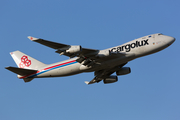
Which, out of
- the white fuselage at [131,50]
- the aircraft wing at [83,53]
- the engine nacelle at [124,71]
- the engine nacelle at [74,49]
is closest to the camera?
the aircraft wing at [83,53]

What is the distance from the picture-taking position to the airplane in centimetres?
3587

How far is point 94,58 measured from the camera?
37781 mm

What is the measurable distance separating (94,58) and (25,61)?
14.2 metres

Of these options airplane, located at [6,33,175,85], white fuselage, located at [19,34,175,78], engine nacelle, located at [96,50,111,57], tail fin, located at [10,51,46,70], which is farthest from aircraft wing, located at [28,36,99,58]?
tail fin, located at [10,51,46,70]

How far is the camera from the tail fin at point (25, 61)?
145 feet

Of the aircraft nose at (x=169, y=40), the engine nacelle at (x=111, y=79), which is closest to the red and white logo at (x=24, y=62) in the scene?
the engine nacelle at (x=111, y=79)

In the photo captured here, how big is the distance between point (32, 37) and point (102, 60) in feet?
37.0

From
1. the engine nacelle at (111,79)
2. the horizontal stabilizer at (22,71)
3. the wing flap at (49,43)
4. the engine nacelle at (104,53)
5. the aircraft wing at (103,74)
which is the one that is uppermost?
the wing flap at (49,43)

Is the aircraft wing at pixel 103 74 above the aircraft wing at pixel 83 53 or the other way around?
the other way around

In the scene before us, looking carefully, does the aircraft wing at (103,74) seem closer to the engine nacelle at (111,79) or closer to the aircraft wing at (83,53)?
the engine nacelle at (111,79)

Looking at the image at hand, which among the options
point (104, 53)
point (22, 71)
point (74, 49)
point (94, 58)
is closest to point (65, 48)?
point (74, 49)

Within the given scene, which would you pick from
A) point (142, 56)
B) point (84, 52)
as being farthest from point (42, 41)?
point (142, 56)

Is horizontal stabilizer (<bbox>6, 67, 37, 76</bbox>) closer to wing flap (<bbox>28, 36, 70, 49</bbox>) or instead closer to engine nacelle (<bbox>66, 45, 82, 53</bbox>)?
wing flap (<bbox>28, 36, 70, 49</bbox>)

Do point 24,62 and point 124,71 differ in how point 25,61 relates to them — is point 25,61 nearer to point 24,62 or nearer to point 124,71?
point 24,62
